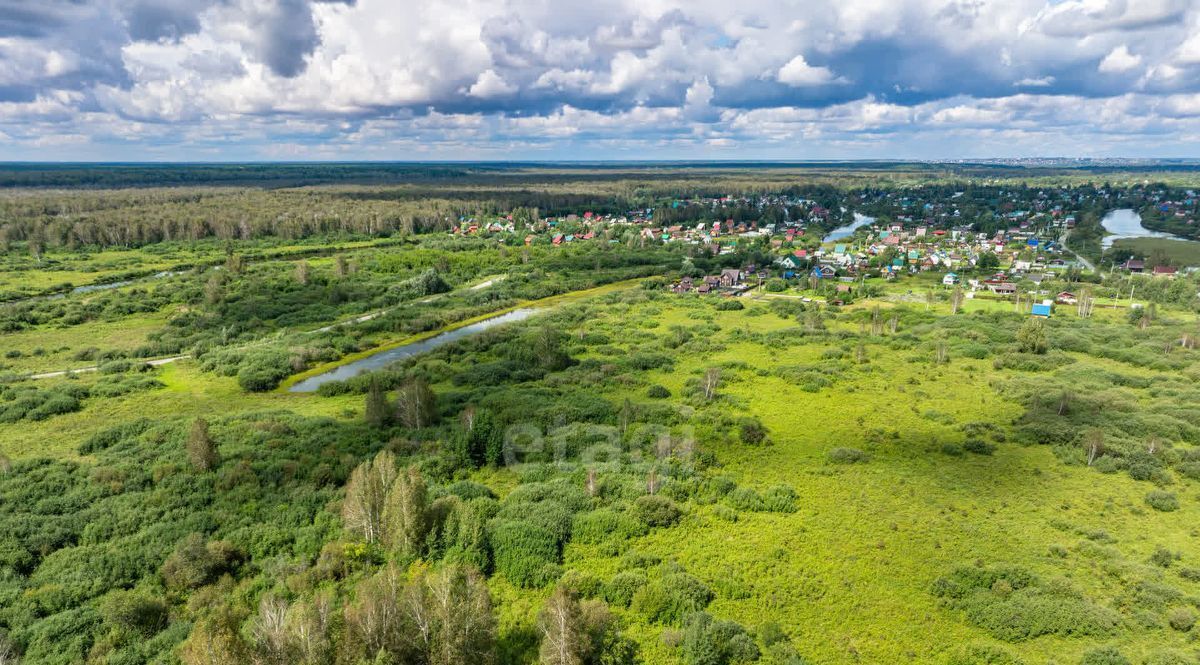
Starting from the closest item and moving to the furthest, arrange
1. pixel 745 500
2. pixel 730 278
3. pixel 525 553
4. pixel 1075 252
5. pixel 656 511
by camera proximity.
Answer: pixel 525 553 → pixel 656 511 → pixel 745 500 → pixel 730 278 → pixel 1075 252

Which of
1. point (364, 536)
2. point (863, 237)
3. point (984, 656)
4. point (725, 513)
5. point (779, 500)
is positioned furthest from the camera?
point (863, 237)

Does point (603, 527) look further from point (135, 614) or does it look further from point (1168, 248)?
point (1168, 248)

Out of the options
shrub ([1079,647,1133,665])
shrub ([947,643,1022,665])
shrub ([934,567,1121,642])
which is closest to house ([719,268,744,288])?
shrub ([934,567,1121,642])

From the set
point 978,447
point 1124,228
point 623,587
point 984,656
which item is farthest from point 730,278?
point 1124,228

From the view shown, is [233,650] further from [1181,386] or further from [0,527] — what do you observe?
[1181,386]

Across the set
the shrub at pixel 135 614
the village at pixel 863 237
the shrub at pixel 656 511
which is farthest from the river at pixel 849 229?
the shrub at pixel 135 614

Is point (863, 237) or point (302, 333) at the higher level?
point (863, 237)

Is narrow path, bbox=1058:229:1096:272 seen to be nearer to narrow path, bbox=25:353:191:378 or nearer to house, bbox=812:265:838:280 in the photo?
house, bbox=812:265:838:280
